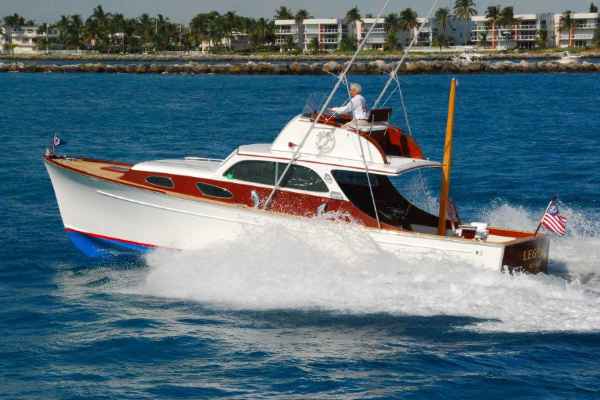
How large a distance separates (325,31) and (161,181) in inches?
6676

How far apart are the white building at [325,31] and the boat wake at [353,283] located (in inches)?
6607

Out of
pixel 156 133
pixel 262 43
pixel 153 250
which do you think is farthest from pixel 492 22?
pixel 153 250

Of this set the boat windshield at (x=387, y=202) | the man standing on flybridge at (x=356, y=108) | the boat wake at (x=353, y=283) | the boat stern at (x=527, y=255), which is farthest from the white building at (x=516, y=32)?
the boat wake at (x=353, y=283)

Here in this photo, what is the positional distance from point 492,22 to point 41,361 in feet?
531

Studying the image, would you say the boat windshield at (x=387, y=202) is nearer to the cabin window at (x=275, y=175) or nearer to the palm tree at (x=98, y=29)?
the cabin window at (x=275, y=175)

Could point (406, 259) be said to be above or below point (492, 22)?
below

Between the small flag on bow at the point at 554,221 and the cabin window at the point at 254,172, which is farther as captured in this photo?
the cabin window at the point at 254,172

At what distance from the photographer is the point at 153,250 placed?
15922 millimetres

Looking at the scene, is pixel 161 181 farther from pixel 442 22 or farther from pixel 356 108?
pixel 442 22

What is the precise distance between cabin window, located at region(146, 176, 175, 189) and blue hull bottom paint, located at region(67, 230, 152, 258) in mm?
1084

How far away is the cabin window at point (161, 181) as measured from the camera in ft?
52.0

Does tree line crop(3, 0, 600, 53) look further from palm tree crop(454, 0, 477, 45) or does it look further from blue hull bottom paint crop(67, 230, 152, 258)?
blue hull bottom paint crop(67, 230, 152, 258)

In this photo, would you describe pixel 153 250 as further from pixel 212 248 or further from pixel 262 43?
pixel 262 43

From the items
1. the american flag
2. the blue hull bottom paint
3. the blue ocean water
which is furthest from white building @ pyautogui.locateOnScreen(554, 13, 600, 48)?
the american flag
